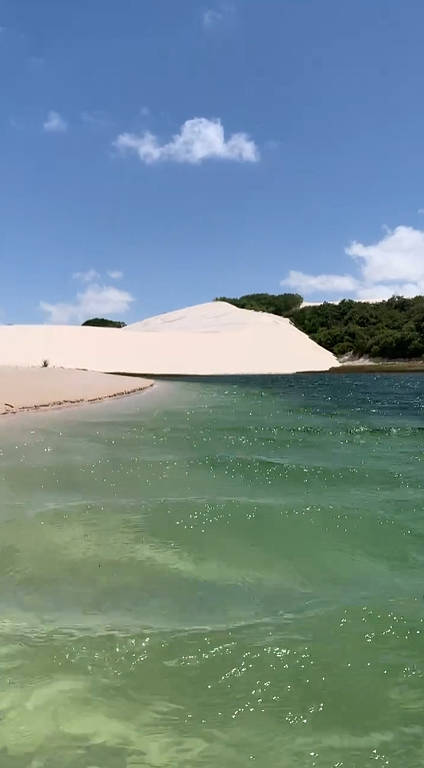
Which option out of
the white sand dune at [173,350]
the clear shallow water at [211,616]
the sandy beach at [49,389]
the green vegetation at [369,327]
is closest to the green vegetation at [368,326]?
the green vegetation at [369,327]

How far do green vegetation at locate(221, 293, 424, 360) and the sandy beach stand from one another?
129 ft

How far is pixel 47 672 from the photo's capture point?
374 cm

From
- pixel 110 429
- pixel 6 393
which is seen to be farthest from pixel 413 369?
pixel 110 429

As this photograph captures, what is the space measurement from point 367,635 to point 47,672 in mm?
2248

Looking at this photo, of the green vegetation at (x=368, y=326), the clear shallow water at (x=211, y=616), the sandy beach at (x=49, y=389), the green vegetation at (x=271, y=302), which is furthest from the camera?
the green vegetation at (x=271, y=302)

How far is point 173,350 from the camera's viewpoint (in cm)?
7756

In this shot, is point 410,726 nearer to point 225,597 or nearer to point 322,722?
point 322,722

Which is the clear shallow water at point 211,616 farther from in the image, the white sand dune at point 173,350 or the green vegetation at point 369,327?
the green vegetation at point 369,327

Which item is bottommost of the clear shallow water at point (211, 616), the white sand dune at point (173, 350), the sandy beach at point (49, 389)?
the clear shallow water at point (211, 616)

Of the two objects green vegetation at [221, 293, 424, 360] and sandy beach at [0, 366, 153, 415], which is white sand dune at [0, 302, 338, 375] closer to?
green vegetation at [221, 293, 424, 360]

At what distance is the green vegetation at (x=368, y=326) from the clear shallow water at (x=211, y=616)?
60405 millimetres

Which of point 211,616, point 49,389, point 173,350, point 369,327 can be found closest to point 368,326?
point 369,327

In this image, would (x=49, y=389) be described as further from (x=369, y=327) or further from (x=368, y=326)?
(x=368, y=326)

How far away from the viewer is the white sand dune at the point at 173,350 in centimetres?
6906
